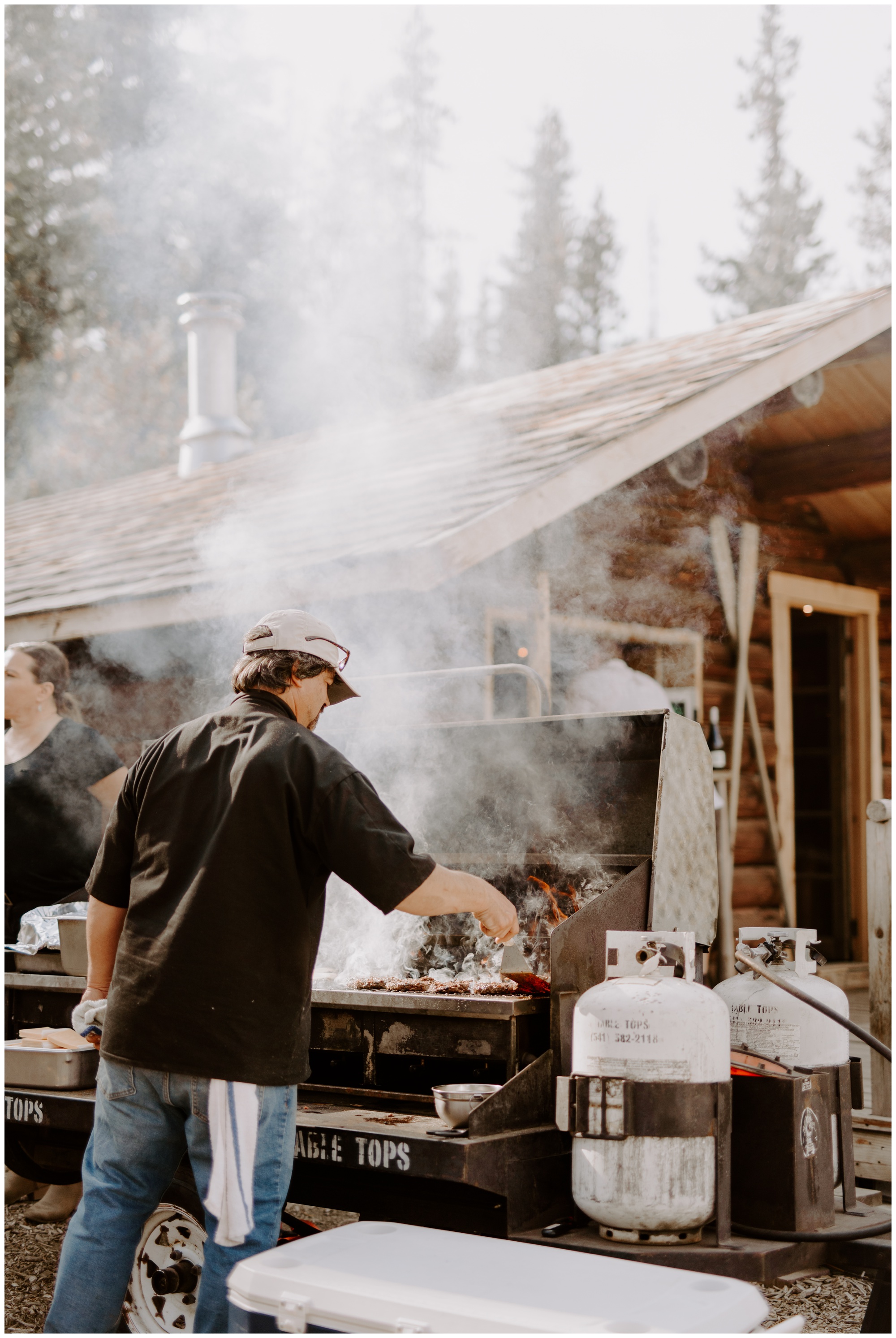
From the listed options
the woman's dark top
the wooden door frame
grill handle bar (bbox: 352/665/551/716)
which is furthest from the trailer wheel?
the wooden door frame

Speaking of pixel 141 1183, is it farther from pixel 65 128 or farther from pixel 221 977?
pixel 65 128

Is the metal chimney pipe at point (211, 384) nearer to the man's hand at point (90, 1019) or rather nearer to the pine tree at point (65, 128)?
the man's hand at point (90, 1019)

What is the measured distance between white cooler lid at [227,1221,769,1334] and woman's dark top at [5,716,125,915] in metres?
2.52

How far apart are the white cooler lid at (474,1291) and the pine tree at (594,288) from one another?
109 feet

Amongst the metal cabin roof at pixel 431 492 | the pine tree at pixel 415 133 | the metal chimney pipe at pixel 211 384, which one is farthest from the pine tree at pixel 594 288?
the metal cabin roof at pixel 431 492

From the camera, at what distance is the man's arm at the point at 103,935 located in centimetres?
314

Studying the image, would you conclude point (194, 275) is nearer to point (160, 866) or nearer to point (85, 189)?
point (85, 189)

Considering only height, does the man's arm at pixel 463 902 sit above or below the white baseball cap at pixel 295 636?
below

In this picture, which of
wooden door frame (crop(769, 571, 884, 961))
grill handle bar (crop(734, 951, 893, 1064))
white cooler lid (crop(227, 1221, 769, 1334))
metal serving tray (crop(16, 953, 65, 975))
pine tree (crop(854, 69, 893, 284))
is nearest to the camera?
white cooler lid (crop(227, 1221, 769, 1334))

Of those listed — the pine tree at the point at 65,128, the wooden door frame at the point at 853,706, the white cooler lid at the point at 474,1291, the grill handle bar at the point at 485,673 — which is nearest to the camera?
the white cooler lid at the point at 474,1291

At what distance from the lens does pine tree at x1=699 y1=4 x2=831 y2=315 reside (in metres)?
31.6

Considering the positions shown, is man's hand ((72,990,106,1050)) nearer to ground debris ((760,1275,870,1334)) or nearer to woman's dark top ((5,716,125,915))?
woman's dark top ((5,716,125,915))

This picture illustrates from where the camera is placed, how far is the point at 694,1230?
277cm

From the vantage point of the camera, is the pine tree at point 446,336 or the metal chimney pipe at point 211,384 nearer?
the metal chimney pipe at point 211,384
